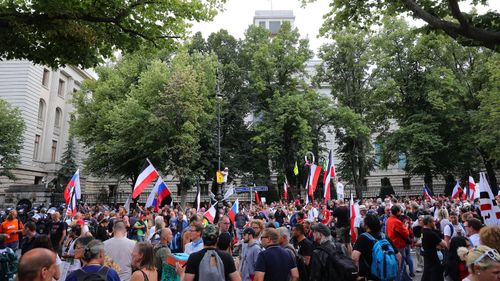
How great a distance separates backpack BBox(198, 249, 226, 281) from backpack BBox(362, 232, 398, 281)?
207 cm

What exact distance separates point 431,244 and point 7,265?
7.62 meters

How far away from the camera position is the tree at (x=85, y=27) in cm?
787

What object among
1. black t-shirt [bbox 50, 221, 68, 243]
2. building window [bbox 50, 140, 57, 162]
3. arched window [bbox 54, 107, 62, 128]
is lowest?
black t-shirt [bbox 50, 221, 68, 243]

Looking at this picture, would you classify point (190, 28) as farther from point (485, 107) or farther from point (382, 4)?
point (485, 107)

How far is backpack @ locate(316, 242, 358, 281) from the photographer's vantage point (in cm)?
451

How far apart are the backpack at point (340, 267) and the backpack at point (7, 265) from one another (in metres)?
5.58

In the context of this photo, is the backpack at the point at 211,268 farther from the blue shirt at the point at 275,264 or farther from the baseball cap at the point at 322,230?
the baseball cap at the point at 322,230

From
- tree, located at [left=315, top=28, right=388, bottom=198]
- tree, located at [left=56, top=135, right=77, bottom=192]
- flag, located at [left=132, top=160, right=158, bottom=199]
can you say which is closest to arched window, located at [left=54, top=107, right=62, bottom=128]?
tree, located at [left=56, top=135, right=77, bottom=192]

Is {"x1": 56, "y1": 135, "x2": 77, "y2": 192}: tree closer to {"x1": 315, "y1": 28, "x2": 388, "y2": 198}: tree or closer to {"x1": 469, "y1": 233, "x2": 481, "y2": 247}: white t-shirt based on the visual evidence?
{"x1": 315, "y1": 28, "x2": 388, "y2": 198}: tree

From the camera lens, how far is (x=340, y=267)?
180 inches

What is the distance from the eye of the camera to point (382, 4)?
10.2 m

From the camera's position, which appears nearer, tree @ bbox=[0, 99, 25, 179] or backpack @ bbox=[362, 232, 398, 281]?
backpack @ bbox=[362, 232, 398, 281]

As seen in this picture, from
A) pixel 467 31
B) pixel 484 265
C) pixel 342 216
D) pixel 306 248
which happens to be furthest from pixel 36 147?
pixel 484 265

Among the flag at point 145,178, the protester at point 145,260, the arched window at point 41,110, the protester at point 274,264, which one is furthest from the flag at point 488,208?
the arched window at point 41,110
